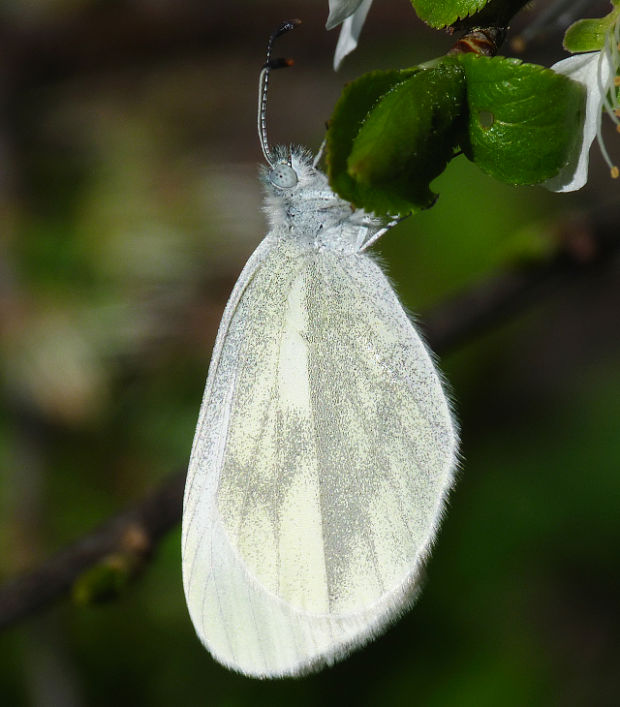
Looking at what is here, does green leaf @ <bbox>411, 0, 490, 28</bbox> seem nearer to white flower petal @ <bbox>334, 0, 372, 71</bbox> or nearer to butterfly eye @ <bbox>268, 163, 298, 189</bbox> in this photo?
white flower petal @ <bbox>334, 0, 372, 71</bbox>

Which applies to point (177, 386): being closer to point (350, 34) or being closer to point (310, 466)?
point (310, 466)

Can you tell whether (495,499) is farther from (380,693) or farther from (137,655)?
(137,655)

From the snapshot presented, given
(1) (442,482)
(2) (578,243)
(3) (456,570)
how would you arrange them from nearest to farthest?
(1) (442,482), (2) (578,243), (3) (456,570)

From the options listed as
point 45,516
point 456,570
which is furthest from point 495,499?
point 45,516

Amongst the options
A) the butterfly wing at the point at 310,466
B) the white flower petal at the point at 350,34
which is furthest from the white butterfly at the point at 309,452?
the white flower petal at the point at 350,34

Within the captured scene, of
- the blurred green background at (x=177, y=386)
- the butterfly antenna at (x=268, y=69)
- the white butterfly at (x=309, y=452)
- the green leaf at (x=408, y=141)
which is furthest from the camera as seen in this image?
the blurred green background at (x=177, y=386)

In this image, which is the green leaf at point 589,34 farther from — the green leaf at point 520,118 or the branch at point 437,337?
the branch at point 437,337

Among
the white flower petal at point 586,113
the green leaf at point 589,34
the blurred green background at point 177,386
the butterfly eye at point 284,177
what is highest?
the green leaf at point 589,34

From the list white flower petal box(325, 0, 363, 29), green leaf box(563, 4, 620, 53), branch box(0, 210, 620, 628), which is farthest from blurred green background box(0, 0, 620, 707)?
white flower petal box(325, 0, 363, 29)
